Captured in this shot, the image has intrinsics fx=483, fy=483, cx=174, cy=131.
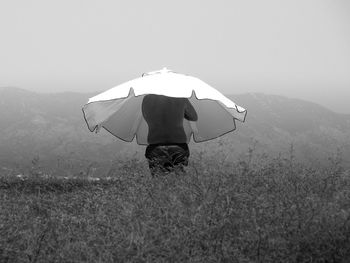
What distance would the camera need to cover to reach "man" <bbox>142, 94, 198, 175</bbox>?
701cm

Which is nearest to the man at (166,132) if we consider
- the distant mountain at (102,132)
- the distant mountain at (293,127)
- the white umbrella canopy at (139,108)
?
the white umbrella canopy at (139,108)

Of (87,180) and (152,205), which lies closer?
(152,205)

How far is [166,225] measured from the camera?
4.12m

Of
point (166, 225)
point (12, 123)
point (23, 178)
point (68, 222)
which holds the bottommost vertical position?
point (12, 123)

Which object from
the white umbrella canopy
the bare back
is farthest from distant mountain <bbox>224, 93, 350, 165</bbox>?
the bare back

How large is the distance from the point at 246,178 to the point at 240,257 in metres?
1.86

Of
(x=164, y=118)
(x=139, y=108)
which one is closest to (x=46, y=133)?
(x=139, y=108)

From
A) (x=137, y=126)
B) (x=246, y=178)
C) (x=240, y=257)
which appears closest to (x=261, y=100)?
(x=137, y=126)

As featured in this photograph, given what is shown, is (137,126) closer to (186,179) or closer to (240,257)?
(186,179)

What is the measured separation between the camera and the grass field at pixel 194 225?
382 centimetres

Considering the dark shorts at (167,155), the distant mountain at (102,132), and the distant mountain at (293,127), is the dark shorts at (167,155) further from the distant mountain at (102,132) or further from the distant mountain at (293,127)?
the distant mountain at (293,127)

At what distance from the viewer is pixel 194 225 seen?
13.5ft

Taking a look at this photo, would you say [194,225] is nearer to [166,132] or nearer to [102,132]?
[166,132]

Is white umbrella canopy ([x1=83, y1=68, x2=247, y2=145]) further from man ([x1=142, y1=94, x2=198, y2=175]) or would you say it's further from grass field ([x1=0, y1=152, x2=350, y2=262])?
grass field ([x1=0, y1=152, x2=350, y2=262])
